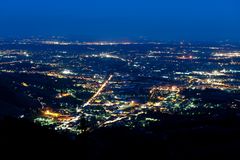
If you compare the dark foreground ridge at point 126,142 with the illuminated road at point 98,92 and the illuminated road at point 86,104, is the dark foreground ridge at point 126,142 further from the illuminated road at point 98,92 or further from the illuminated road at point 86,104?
the illuminated road at point 98,92

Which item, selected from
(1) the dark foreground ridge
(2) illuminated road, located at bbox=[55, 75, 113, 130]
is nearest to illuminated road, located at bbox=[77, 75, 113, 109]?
(2) illuminated road, located at bbox=[55, 75, 113, 130]

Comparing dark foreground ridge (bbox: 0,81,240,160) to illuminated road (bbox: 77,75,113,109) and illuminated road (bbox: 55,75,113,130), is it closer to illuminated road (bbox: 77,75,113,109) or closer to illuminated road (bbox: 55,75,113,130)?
illuminated road (bbox: 55,75,113,130)

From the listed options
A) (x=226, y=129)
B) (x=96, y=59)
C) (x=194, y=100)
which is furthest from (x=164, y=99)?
(x=96, y=59)

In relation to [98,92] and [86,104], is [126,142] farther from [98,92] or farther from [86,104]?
[98,92]

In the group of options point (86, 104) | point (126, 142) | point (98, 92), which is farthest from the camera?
point (98, 92)

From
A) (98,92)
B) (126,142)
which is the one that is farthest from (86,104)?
(126,142)

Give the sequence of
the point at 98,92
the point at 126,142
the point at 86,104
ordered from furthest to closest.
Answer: the point at 98,92
the point at 86,104
the point at 126,142

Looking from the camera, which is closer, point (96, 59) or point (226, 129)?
point (226, 129)

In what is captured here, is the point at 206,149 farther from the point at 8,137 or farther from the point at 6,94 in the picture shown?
the point at 6,94

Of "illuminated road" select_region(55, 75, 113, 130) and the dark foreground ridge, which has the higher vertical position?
the dark foreground ridge
